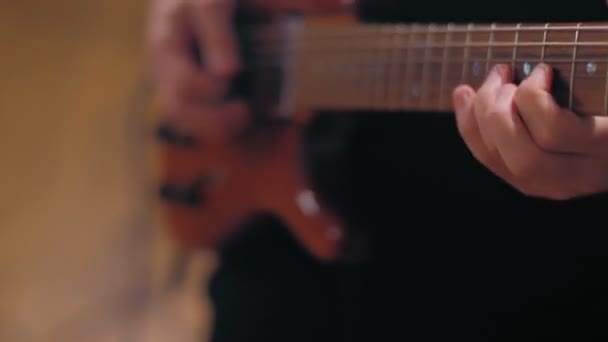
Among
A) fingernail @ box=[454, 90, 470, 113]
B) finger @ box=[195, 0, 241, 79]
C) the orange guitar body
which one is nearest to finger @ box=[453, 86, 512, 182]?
fingernail @ box=[454, 90, 470, 113]

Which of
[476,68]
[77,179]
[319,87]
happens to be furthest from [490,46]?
[77,179]

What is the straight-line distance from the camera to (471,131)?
523 mm

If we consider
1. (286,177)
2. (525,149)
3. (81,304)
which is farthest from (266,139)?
(81,304)

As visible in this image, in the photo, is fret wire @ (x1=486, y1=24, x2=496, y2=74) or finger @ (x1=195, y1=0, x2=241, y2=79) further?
finger @ (x1=195, y1=0, x2=241, y2=79)

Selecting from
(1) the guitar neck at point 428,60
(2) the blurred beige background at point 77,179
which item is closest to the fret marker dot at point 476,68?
(1) the guitar neck at point 428,60

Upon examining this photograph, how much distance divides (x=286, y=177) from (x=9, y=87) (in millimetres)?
730

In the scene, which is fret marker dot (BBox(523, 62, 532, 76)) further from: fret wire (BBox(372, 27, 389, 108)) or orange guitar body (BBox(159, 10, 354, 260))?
orange guitar body (BBox(159, 10, 354, 260))

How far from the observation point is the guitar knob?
0.94m

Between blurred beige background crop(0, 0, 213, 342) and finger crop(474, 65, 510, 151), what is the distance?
0.86 meters

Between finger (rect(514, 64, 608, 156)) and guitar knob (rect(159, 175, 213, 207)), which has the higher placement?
finger (rect(514, 64, 608, 156))

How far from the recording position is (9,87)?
1.38 m

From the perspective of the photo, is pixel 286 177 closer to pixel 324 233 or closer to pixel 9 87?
pixel 324 233

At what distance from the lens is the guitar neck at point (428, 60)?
1.55 ft

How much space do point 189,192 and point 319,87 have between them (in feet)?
0.82
